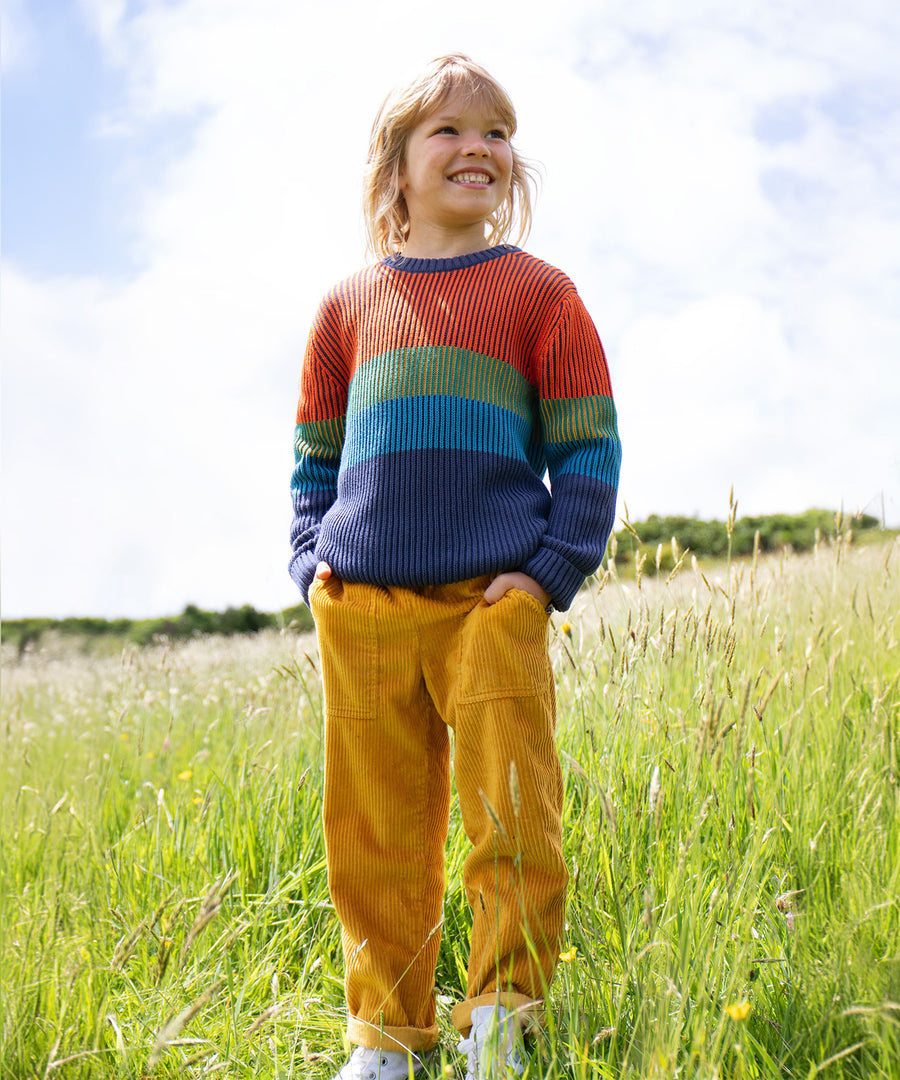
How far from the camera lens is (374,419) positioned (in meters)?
1.90

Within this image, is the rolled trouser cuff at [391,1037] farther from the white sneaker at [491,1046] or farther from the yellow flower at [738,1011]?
the yellow flower at [738,1011]

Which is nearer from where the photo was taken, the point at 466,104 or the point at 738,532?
the point at 466,104

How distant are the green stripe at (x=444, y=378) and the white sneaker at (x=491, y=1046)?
1.15 metres

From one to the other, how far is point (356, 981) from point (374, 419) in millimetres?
1197

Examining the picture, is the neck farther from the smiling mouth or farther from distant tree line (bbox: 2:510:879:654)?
distant tree line (bbox: 2:510:879:654)

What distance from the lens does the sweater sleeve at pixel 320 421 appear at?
6.88 ft

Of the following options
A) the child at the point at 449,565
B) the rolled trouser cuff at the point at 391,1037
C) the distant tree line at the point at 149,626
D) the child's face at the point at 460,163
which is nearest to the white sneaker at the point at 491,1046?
the child at the point at 449,565

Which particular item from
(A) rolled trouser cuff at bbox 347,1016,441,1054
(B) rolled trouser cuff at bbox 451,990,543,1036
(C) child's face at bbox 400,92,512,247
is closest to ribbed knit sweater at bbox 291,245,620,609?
(C) child's face at bbox 400,92,512,247

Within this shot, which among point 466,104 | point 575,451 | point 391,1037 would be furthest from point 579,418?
point 391,1037

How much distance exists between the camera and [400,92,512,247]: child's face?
1.95 metres

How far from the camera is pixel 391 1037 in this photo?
182 centimetres

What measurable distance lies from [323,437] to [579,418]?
0.63m

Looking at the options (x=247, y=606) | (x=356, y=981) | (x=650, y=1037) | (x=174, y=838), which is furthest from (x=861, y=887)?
(x=247, y=606)

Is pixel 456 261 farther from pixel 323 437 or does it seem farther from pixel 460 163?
pixel 323 437
